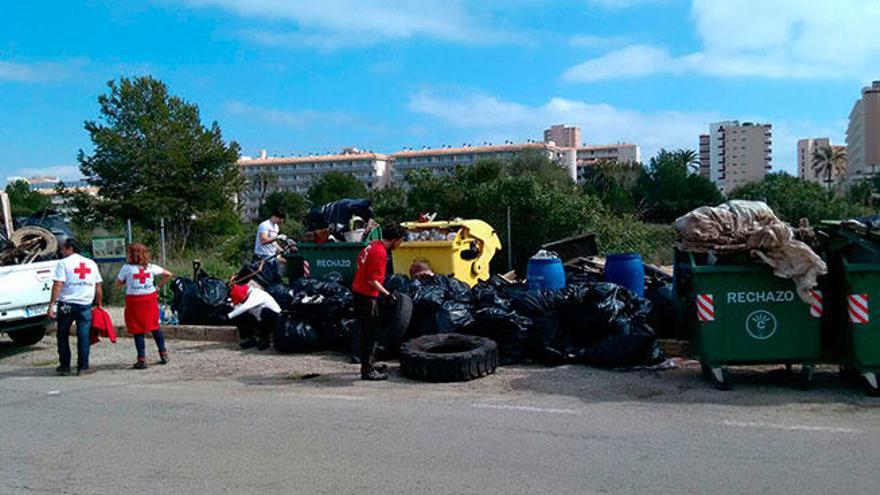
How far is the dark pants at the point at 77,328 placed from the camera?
8.88 metres

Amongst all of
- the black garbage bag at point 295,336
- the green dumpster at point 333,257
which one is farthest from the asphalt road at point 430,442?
the green dumpster at point 333,257

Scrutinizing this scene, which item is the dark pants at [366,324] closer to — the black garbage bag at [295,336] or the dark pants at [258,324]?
the black garbage bag at [295,336]

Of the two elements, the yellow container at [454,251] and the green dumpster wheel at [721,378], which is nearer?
the green dumpster wheel at [721,378]

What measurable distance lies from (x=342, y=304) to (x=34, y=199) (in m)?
79.0

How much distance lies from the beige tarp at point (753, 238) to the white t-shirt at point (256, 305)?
536cm

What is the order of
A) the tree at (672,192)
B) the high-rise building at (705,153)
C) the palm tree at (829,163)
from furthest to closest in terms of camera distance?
1. the high-rise building at (705,153)
2. the palm tree at (829,163)
3. the tree at (672,192)

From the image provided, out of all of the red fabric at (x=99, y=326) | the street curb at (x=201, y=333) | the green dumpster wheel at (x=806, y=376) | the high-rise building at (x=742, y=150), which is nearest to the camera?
the green dumpster wheel at (x=806, y=376)

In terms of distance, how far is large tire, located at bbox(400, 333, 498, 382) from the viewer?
7.88m

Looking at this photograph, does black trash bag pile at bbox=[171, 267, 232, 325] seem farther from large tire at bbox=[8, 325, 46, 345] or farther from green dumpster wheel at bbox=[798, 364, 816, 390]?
green dumpster wheel at bbox=[798, 364, 816, 390]

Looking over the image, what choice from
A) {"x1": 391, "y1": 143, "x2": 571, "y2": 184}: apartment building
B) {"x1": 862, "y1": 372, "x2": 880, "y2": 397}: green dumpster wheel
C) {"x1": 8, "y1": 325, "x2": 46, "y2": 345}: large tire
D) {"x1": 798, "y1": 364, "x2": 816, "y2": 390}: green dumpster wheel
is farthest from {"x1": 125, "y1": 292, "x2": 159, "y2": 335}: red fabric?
{"x1": 391, "y1": 143, "x2": 571, "y2": 184}: apartment building

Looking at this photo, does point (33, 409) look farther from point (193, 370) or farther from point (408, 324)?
point (408, 324)

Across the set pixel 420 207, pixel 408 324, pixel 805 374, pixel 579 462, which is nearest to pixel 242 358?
pixel 408 324

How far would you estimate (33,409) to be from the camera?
720 centimetres

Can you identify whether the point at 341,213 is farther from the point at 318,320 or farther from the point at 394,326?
the point at 394,326
